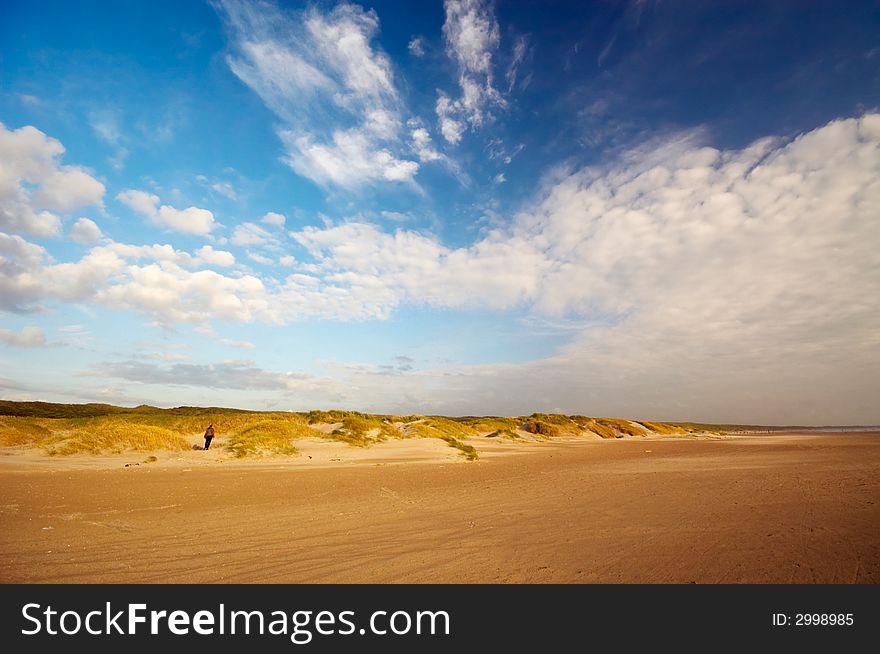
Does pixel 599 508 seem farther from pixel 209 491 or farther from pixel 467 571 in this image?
pixel 209 491

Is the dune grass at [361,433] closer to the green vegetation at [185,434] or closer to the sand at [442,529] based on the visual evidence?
the green vegetation at [185,434]

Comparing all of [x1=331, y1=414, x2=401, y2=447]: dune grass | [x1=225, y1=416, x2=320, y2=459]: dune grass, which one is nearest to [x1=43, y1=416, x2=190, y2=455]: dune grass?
[x1=225, y1=416, x2=320, y2=459]: dune grass

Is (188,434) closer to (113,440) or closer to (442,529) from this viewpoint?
(113,440)

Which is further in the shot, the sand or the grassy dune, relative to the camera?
the grassy dune

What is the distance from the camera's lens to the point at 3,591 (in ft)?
17.4

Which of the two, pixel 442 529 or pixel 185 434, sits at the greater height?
pixel 442 529

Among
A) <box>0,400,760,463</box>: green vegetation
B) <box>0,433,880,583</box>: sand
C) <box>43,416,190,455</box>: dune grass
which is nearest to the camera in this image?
<box>0,433,880,583</box>: sand

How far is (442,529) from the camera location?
27.6 ft

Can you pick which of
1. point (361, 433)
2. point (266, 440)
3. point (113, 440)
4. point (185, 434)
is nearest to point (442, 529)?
point (266, 440)

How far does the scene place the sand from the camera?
19.2ft

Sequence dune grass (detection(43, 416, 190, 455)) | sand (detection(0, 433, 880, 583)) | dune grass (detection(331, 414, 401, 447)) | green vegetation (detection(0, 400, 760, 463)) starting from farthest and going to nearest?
dune grass (detection(331, 414, 401, 447)) → green vegetation (detection(0, 400, 760, 463)) → dune grass (detection(43, 416, 190, 455)) → sand (detection(0, 433, 880, 583))

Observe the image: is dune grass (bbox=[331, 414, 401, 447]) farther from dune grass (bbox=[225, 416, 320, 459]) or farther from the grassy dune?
dune grass (bbox=[225, 416, 320, 459])

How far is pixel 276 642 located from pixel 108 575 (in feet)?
10.4

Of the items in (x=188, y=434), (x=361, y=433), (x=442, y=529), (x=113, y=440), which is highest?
(x=442, y=529)
